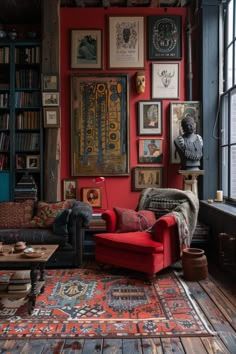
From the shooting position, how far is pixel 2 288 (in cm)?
324

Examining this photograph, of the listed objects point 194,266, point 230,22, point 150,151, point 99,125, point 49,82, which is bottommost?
point 194,266

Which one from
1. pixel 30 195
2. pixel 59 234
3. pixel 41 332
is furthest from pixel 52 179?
pixel 41 332

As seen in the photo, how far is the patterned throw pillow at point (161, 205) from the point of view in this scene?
4445 mm

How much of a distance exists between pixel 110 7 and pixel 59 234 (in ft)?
10.9

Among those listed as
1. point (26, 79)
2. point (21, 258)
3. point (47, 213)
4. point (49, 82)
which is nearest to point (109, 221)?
point (47, 213)

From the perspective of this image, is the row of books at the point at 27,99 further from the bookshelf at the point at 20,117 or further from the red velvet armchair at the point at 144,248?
the red velvet armchair at the point at 144,248

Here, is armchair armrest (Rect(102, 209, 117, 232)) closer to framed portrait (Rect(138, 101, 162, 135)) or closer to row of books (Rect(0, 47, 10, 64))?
framed portrait (Rect(138, 101, 162, 135))

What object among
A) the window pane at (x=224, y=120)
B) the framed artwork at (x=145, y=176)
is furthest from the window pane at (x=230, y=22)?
the framed artwork at (x=145, y=176)

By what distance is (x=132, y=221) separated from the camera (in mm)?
4348

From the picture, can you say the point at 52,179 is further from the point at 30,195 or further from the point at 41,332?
the point at 41,332

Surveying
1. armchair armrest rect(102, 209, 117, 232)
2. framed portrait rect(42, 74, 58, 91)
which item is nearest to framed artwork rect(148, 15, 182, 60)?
framed portrait rect(42, 74, 58, 91)

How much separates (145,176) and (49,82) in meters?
1.89

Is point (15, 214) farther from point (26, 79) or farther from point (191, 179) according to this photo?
point (191, 179)

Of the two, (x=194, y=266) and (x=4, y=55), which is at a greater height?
(x=4, y=55)
